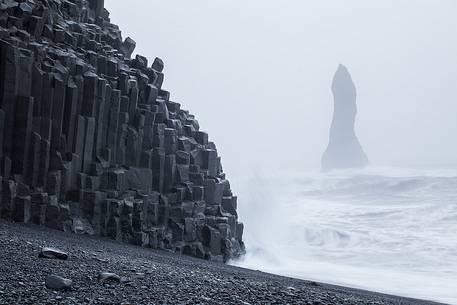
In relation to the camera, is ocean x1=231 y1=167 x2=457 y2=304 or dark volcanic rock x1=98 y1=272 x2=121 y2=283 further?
ocean x1=231 y1=167 x2=457 y2=304

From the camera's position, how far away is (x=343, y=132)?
290ft

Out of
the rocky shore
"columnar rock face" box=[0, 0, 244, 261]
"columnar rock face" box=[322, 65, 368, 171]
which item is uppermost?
"columnar rock face" box=[322, 65, 368, 171]

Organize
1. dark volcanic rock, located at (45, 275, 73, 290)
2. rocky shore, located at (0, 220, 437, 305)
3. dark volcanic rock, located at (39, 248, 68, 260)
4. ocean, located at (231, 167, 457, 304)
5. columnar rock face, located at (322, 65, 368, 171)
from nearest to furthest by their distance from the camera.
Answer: rocky shore, located at (0, 220, 437, 305)
dark volcanic rock, located at (45, 275, 73, 290)
dark volcanic rock, located at (39, 248, 68, 260)
ocean, located at (231, 167, 457, 304)
columnar rock face, located at (322, 65, 368, 171)

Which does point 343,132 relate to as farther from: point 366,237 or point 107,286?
point 107,286

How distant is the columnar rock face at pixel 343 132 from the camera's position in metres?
85.2

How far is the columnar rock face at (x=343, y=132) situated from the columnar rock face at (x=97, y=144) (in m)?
61.7

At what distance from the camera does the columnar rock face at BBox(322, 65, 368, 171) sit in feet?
279

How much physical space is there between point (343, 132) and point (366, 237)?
57411 millimetres

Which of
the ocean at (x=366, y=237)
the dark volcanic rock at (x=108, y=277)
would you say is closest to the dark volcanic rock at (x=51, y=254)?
the dark volcanic rock at (x=108, y=277)

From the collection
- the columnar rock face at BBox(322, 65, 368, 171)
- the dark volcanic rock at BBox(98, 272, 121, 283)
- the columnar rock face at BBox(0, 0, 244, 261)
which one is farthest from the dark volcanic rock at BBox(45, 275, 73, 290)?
the columnar rock face at BBox(322, 65, 368, 171)

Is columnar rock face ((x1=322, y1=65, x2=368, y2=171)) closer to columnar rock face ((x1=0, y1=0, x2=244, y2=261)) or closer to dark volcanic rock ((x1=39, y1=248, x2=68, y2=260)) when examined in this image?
columnar rock face ((x1=0, y1=0, x2=244, y2=261))

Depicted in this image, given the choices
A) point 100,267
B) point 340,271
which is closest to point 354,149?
point 340,271

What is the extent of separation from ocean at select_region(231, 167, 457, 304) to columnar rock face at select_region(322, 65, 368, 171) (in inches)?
1139

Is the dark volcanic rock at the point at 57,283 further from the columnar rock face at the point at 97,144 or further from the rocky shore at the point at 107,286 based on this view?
the columnar rock face at the point at 97,144
